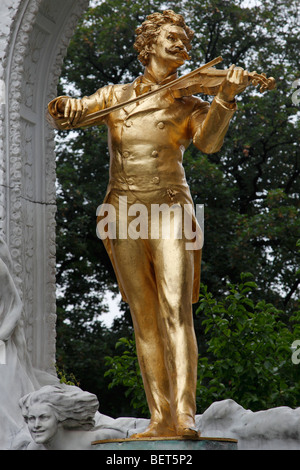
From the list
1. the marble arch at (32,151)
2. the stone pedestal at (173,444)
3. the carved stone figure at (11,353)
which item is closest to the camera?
the stone pedestal at (173,444)

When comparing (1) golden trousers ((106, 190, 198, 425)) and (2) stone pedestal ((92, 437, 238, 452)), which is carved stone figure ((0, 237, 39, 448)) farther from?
(2) stone pedestal ((92, 437, 238, 452))

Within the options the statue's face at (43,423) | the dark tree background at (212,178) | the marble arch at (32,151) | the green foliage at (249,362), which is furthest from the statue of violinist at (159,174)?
the dark tree background at (212,178)

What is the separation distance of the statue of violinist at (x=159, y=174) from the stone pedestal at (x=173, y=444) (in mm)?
269

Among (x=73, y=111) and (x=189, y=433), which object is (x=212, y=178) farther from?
(x=189, y=433)

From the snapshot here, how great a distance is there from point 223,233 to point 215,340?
3848mm

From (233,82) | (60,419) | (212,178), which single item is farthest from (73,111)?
(212,178)

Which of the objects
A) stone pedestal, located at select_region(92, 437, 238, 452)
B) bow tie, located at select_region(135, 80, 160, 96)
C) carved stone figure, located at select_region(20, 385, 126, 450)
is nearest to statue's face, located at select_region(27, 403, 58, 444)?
carved stone figure, located at select_region(20, 385, 126, 450)

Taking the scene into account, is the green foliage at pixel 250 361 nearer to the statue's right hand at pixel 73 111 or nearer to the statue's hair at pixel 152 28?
the statue's hair at pixel 152 28

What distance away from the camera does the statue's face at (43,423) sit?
6422 mm

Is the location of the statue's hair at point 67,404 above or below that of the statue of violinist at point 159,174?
below

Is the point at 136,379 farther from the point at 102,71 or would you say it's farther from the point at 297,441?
the point at 102,71

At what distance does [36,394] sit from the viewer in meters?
6.53

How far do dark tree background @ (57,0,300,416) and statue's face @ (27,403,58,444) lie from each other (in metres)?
7.20

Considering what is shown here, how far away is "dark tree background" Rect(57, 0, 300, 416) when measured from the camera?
46.6 feet
